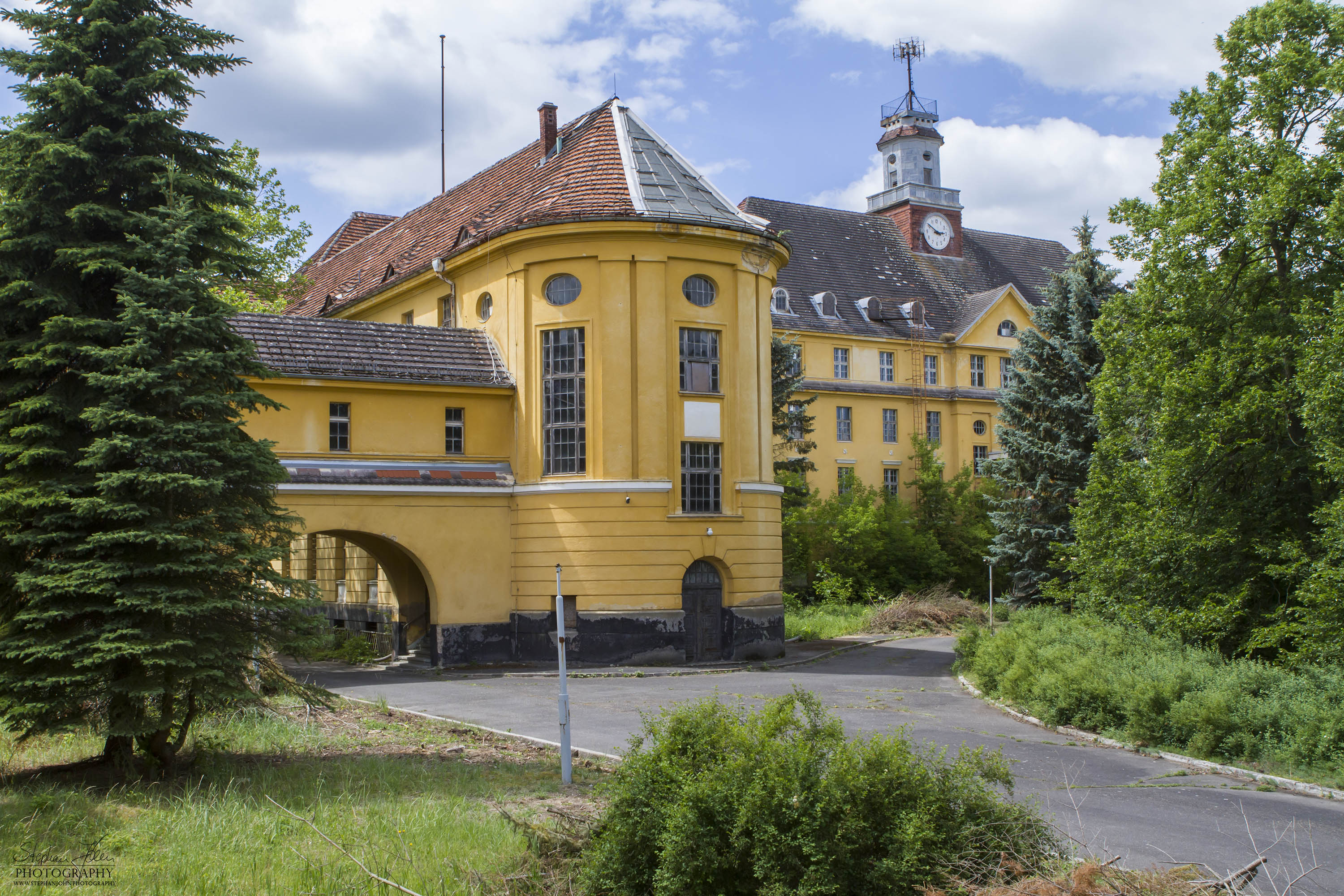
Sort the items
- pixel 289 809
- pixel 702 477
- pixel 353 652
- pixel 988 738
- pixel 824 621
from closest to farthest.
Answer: pixel 289 809 < pixel 988 738 < pixel 702 477 < pixel 353 652 < pixel 824 621

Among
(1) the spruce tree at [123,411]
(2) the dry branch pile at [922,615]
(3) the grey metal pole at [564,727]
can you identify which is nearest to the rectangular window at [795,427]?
(2) the dry branch pile at [922,615]

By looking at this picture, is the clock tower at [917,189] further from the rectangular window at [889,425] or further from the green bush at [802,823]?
the green bush at [802,823]

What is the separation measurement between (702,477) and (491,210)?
10.7 m

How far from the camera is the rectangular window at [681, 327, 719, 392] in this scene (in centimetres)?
2761

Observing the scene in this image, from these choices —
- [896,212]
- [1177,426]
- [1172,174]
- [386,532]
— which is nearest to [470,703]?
[386,532]

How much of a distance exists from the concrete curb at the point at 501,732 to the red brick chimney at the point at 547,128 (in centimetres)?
1969

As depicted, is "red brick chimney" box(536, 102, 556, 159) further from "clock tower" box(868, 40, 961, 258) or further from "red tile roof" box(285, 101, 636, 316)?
"clock tower" box(868, 40, 961, 258)

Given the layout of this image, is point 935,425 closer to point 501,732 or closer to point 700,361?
point 700,361

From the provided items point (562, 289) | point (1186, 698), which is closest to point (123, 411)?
point (1186, 698)

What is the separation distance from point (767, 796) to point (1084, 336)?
2757 centimetres

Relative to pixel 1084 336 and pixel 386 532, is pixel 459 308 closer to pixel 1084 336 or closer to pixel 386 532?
pixel 386 532

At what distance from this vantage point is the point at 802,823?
8.18 m

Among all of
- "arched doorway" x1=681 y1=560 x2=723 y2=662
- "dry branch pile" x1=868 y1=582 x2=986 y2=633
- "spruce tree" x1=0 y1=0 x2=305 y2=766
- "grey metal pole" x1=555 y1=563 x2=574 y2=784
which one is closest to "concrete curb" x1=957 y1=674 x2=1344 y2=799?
"grey metal pole" x1=555 y1=563 x2=574 y2=784

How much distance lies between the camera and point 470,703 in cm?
1948
